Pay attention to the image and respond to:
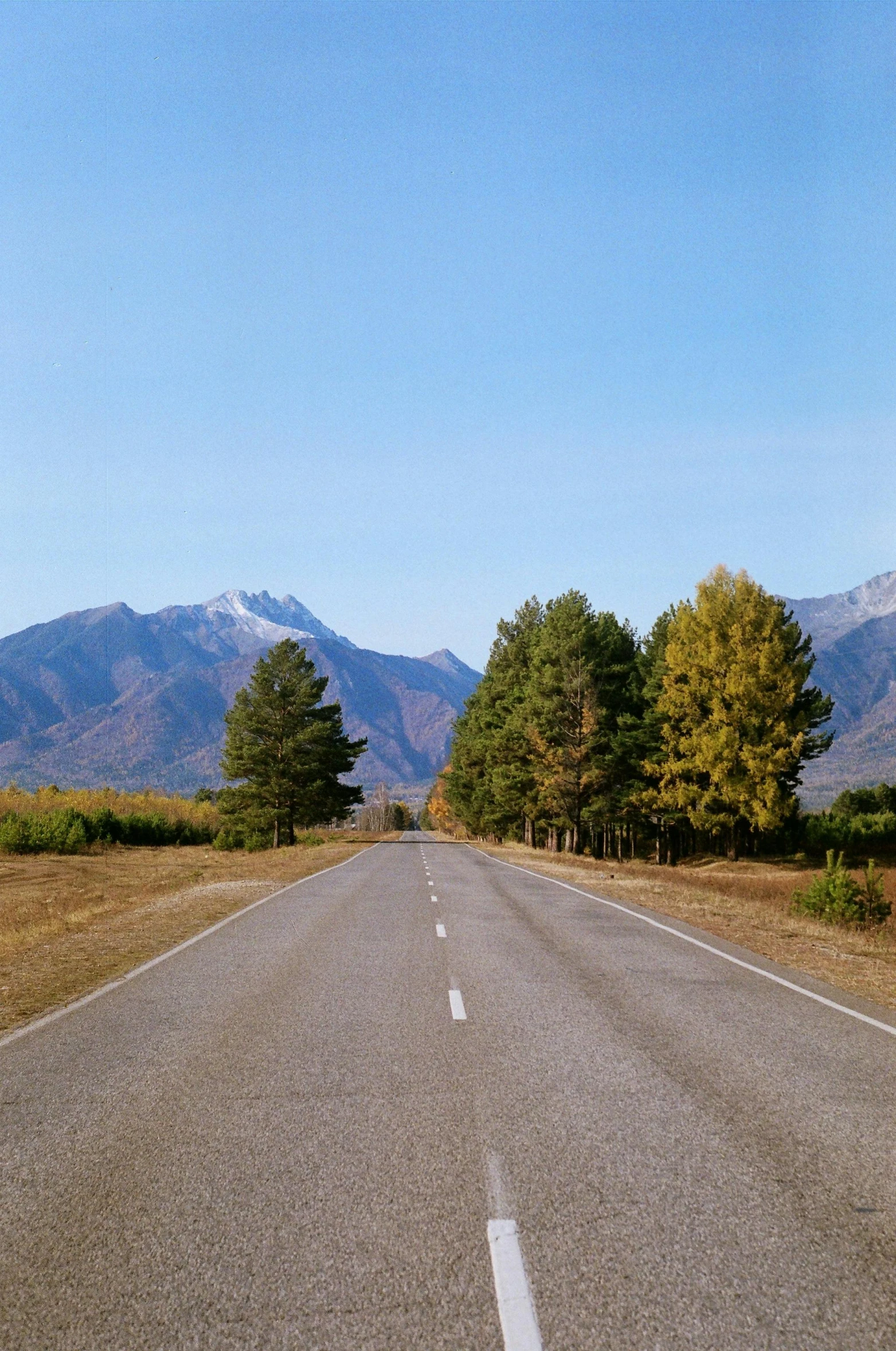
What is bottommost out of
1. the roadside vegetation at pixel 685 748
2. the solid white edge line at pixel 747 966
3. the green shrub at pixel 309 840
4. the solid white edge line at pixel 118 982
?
the green shrub at pixel 309 840

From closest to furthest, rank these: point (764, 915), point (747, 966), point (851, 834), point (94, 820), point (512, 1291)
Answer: point (512, 1291) → point (747, 966) → point (764, 915) → point (851, 834) → point (94, 820)

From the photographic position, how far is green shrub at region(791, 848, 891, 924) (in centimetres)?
1944

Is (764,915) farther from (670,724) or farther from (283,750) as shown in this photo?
(283,750)

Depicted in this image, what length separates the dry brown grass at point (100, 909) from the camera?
12219mm

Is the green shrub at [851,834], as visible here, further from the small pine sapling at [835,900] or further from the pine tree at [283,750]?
the small pine sapling at [835,900]

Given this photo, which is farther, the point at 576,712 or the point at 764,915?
the point at 576,712

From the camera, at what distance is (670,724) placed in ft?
149

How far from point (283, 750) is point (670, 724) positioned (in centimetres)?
3134

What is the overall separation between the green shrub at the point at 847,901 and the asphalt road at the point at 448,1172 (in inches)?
357

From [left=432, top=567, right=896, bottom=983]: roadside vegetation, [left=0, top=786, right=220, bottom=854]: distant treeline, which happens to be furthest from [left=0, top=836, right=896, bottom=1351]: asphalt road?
[left=0, top=786, right=220, bottom=854]: distant treeline

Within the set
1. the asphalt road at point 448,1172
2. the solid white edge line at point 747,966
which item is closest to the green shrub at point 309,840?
the solid white edge line at point 747,966

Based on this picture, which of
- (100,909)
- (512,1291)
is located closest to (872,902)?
(100,909)

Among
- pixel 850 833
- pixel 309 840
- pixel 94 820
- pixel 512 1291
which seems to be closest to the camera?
pixel 512 1291

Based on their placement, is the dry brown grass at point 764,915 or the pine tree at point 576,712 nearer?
the dry brown grass at point 764,915
